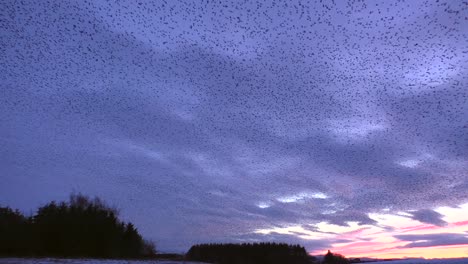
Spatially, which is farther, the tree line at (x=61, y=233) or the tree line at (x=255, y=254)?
the tree line at (x=255, y=254)

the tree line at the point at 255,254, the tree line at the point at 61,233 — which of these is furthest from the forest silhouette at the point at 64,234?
the tree line at the point at 255,254

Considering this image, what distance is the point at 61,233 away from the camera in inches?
2891

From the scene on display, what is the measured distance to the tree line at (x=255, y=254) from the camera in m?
167

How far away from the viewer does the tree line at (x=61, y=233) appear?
2714 inches

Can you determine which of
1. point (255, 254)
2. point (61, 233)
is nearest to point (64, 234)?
point (61, 233)

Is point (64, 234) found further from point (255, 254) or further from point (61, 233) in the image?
point (255, 254)

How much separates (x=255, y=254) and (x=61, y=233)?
112 meters

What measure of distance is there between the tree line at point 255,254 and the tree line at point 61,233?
8833 centimetres

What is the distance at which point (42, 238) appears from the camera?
239 ft

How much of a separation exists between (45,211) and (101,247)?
13541 mm

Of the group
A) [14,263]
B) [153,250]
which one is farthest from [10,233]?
[153,250]

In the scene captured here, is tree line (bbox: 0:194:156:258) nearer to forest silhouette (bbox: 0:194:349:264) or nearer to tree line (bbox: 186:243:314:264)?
forest silhouette (bbox: 0:194:349:264)

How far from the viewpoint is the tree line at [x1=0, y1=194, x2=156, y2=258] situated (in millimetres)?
68938

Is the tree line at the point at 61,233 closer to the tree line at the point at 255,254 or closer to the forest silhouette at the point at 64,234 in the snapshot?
the forest silhouette at the point at 64,234
